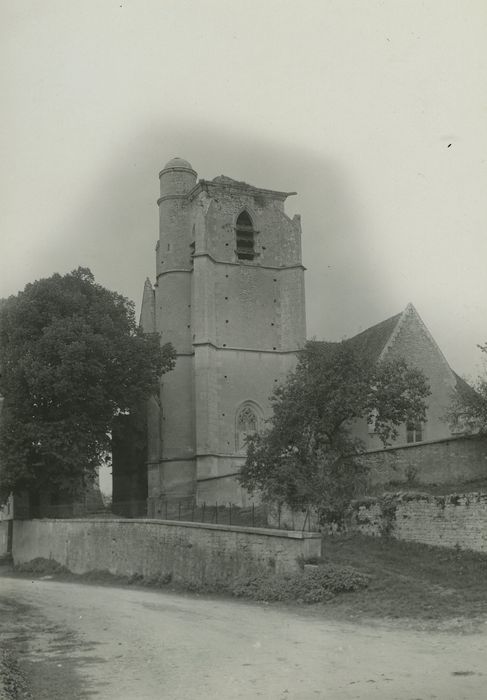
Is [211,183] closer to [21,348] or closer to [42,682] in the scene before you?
[21,348]

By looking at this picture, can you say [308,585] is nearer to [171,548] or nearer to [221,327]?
[171,548]

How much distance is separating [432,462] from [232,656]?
15.9m

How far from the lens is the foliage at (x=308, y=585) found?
16.2 metres

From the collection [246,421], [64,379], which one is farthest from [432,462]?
[246,421]

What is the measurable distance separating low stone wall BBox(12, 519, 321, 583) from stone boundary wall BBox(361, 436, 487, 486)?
7.87 metres

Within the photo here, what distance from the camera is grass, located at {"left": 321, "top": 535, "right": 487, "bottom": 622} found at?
46.4ft

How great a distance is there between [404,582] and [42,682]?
843 cm

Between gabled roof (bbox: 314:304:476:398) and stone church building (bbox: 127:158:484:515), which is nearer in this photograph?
gabled roof (bbox: 314:304:476:398)

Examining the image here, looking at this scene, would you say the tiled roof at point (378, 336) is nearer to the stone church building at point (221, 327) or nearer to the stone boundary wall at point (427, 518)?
the stone church building at point (221, 327)

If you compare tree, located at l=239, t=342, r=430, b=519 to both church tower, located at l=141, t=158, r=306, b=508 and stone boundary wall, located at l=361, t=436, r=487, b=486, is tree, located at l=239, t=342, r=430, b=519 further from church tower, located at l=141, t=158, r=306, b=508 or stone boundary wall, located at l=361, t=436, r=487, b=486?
church tower, located at l=141, t=158, r=306, b=508

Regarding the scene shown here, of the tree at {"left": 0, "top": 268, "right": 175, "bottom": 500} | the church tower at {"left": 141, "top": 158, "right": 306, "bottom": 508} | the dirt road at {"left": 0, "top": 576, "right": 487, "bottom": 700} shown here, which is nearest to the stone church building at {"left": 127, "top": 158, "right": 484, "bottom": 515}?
the church tower at {"left": 141, "top": 158, "right": 306, "bottom": 508}

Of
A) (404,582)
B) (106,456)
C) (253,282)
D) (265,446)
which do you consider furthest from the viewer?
(253,282)

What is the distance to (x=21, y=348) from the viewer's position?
3538 centimetres

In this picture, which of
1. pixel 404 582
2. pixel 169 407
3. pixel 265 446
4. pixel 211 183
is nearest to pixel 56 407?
pixel 169 407
